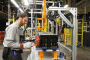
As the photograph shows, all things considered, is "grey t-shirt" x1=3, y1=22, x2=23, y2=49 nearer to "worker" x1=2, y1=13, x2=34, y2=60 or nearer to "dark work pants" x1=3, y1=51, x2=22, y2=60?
"worker" x1=2, y1=13, x2=34, y2=60

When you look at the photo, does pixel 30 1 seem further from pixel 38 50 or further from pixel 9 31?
pixel 9 31

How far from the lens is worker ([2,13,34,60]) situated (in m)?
2.34

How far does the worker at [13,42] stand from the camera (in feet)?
7.68

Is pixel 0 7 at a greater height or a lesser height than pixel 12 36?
greater

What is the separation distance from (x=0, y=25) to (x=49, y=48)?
1685 centimetres

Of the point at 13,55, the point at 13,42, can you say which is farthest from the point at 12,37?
the point at 13,55

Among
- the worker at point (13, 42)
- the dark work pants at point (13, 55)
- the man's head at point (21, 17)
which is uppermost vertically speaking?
the man's head at point (21, 17)

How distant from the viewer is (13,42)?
7.85 ft

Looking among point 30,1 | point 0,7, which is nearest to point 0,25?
point 0,7

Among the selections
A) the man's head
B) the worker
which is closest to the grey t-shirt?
the worker

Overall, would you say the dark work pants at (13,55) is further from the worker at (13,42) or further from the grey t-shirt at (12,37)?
the grey t-shirt at (12,37)

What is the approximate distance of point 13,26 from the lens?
2.39 metres

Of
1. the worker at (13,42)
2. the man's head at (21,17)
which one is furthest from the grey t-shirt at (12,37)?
the man's head at (21,17)

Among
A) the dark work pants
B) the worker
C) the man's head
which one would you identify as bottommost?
the dark work pants
